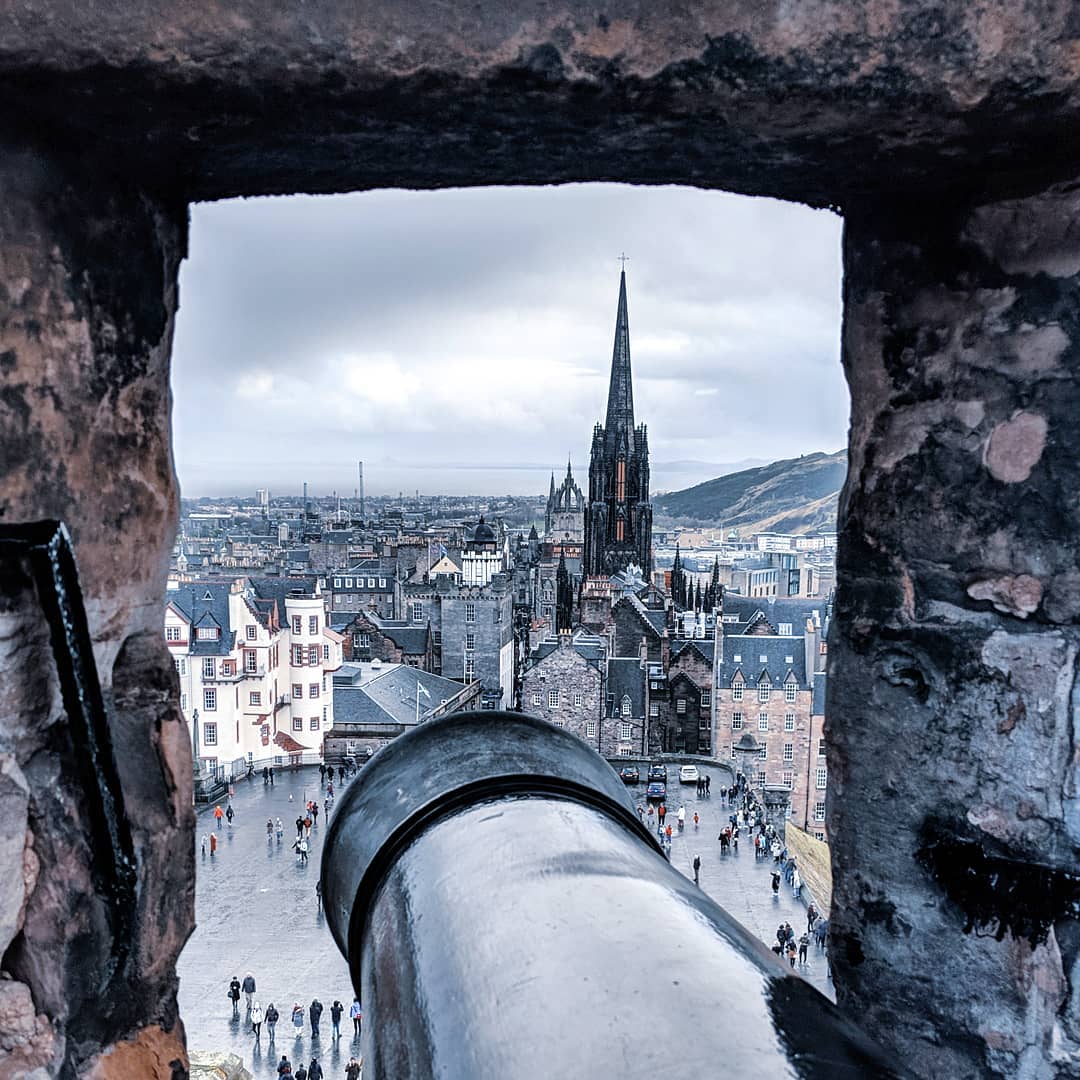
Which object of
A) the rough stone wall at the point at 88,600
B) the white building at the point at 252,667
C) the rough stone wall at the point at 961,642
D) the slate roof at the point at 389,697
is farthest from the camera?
the slate roof at the point at 389,697

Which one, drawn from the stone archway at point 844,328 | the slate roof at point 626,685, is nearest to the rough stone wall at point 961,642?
the stone archway at point 844,328

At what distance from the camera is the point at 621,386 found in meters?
49.2

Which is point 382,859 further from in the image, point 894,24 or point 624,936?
point 894,24

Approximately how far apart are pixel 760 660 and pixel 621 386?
85.7 feet

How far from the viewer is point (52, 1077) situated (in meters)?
1.29

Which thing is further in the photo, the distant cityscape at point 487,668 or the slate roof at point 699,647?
the slate roof at point 699,647

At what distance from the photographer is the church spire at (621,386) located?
4847 centimetres

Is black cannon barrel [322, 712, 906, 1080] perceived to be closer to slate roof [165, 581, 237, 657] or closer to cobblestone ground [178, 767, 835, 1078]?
cobblestone ground [178, 767, 835, 1078]

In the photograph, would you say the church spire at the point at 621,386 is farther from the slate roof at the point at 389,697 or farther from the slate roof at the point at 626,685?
the slate roof at the point at 389,697

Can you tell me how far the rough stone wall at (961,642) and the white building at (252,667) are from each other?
18006 mm

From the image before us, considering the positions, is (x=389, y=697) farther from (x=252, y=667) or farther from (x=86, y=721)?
(x=86, y=721)

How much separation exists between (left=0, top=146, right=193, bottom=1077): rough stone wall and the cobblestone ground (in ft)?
19.0

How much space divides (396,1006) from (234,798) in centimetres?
1814

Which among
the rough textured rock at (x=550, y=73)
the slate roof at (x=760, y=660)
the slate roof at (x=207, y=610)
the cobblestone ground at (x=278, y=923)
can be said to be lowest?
the cobblestone ground at (x=278, y=923)
